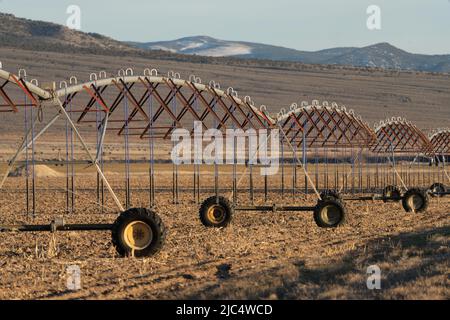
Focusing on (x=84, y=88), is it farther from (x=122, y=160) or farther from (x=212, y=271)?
(x=122, y=160)

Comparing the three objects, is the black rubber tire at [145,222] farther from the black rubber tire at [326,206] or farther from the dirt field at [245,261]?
the black rubber tire at [326,206]

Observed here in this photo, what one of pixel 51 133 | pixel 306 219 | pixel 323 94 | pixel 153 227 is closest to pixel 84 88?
pixel 153 227

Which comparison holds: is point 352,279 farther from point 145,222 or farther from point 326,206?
point 326,206

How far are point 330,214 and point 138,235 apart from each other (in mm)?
7545

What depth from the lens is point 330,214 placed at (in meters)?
22.1

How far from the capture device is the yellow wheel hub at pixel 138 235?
51.3ft

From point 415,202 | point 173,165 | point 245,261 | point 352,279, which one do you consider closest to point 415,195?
point 415,202

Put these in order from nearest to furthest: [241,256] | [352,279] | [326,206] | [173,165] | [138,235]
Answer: [352,279] < [241,256] < [138,235] < [326,206] < [173,165]

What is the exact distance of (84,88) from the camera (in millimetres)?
20203

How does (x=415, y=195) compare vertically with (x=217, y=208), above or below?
below

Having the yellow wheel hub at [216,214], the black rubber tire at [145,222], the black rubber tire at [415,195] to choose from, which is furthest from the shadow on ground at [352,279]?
the black rubber tire at [415,195]

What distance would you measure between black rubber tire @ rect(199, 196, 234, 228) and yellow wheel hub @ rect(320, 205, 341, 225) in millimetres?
2248

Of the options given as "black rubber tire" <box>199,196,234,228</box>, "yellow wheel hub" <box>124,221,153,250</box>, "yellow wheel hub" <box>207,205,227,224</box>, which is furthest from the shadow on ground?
"yellow wheel hub" <box>207,205,227,224</box>
